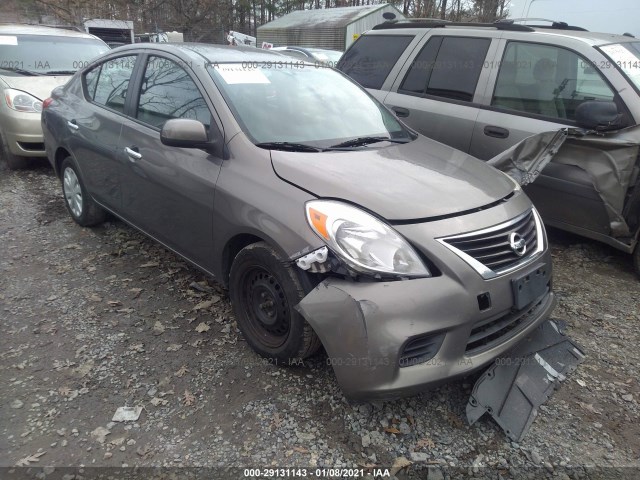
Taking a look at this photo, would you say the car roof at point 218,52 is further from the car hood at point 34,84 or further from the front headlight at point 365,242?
the car hood at point 34,84

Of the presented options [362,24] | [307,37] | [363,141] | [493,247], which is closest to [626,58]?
[363,141]

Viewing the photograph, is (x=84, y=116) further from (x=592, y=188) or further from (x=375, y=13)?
(x=375, y=13)

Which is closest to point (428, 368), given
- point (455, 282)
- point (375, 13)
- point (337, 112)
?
point (455, 282)

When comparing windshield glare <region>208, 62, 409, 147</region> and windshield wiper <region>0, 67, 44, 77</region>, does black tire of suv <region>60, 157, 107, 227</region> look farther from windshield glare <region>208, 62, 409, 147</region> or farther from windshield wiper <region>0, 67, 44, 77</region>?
windshield wiper <region>0, 67, 44, 77</region>

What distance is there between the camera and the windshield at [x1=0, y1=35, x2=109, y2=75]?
6.61 metres

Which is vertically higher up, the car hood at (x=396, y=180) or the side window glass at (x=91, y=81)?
the side window glass at (x=91, y=81)

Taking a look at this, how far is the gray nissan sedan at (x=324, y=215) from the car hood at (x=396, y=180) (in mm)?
10

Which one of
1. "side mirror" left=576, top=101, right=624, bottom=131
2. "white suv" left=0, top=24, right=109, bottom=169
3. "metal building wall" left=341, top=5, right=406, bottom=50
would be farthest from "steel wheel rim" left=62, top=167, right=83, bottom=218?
"metal building wall" left=341, top=5, right=406, bottom=50

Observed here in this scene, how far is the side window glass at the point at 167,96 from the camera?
119 inches

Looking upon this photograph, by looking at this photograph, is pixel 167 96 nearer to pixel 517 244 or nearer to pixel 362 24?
pixel 517 244

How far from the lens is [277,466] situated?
2.12 m

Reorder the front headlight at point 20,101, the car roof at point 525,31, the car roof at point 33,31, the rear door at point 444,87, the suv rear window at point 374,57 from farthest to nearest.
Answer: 1. the car roof at point 33,31
2. the front headlight at point 20,101
3. the suv rear window at point 374,57
4. the rear door at point 444,87
5. the car roof at point 525,31

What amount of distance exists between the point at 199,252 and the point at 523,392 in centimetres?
205

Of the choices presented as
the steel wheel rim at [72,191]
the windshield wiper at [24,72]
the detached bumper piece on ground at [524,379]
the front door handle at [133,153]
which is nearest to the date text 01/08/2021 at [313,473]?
the detached bumper piece on ground at [524,379]
